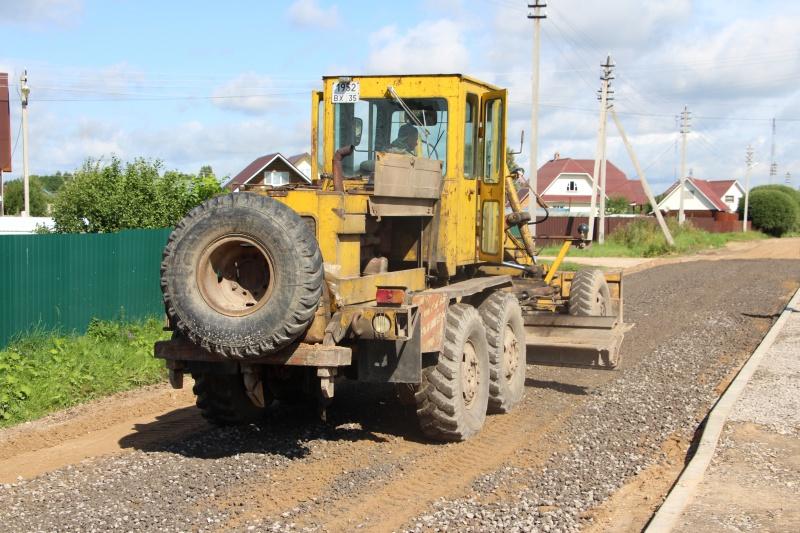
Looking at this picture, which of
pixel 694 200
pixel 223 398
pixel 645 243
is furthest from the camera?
pixel 694 200

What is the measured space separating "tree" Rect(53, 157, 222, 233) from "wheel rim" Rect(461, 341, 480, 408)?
8845mm

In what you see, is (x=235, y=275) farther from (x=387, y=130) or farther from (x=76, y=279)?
(x=76, y=279)

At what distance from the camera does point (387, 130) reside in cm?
876

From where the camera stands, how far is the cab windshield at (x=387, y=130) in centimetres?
859

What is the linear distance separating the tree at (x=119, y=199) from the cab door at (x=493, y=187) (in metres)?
7.84

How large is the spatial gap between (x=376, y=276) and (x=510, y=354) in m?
2.45

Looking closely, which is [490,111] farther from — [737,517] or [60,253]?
[60,253]

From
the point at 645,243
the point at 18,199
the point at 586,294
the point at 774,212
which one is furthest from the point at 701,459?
the point at 774,212

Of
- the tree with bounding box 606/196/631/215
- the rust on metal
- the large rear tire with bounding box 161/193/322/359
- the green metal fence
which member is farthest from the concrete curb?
the tree with bounding box 606/196/631/215

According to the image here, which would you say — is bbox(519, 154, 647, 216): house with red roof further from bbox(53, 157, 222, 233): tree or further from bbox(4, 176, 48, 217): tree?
bbox(53, 157, 222, 233): tree

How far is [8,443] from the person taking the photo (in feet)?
27.1

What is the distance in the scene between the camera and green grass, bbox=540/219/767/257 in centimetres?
4084

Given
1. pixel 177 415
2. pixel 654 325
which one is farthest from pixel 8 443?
pixel 654 325

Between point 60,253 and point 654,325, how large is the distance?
9974mm
